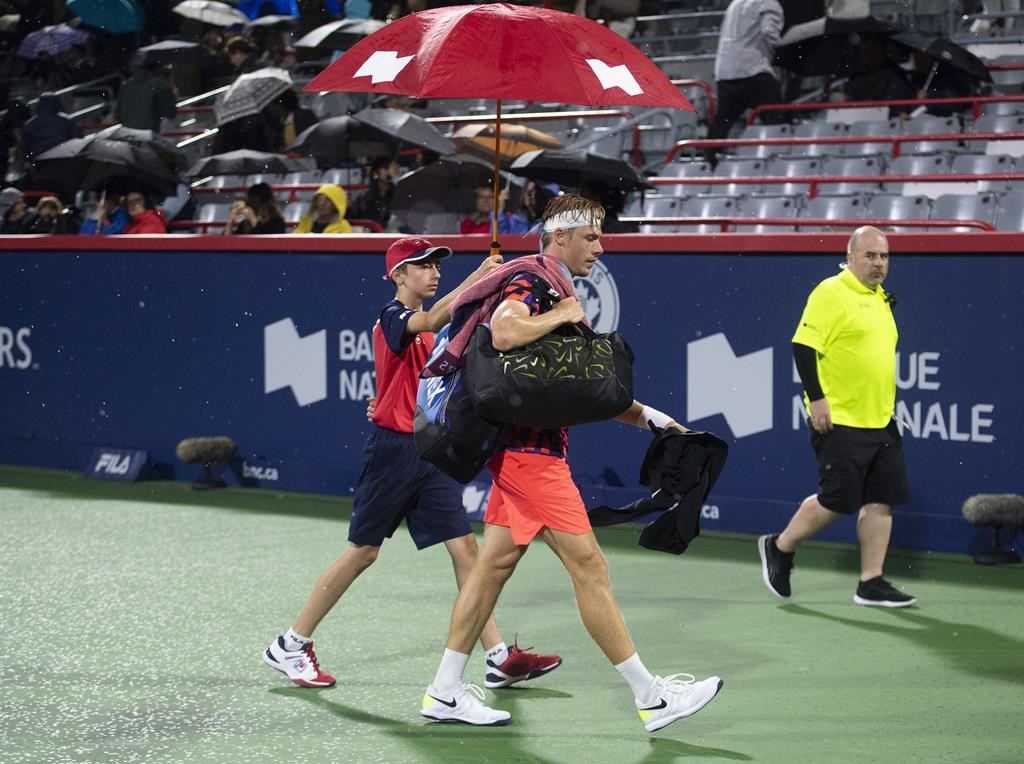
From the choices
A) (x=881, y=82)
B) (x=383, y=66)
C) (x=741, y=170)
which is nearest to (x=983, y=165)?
(x=881, y=82)

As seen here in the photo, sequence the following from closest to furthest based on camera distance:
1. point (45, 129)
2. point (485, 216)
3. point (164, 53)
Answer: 1. point (485, 216)
2. point (45, 129)
3. point (164, 53)

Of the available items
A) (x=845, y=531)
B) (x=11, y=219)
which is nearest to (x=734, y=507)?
(x=845, y=531)

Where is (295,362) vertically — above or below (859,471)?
below

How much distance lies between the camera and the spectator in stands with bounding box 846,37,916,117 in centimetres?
1547

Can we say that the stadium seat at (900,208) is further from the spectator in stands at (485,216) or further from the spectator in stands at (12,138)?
the spectator in stands at (12,138)

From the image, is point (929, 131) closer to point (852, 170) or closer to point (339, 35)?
point (852, 170)

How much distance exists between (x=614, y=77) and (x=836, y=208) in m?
7.33

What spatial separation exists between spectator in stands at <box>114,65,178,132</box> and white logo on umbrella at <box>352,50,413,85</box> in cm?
1276

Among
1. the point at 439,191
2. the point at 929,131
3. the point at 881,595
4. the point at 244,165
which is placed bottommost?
the point at 881,595

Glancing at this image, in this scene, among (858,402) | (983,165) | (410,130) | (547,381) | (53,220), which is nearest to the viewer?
(547,381)

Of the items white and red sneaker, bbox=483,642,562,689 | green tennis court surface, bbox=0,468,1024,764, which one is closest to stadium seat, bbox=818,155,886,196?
green tennis court surface, bbox=0,468,1024,764

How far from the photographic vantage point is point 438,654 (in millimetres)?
7508

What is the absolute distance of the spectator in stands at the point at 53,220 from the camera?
16.0 metres

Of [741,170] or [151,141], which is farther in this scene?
[151,141]
